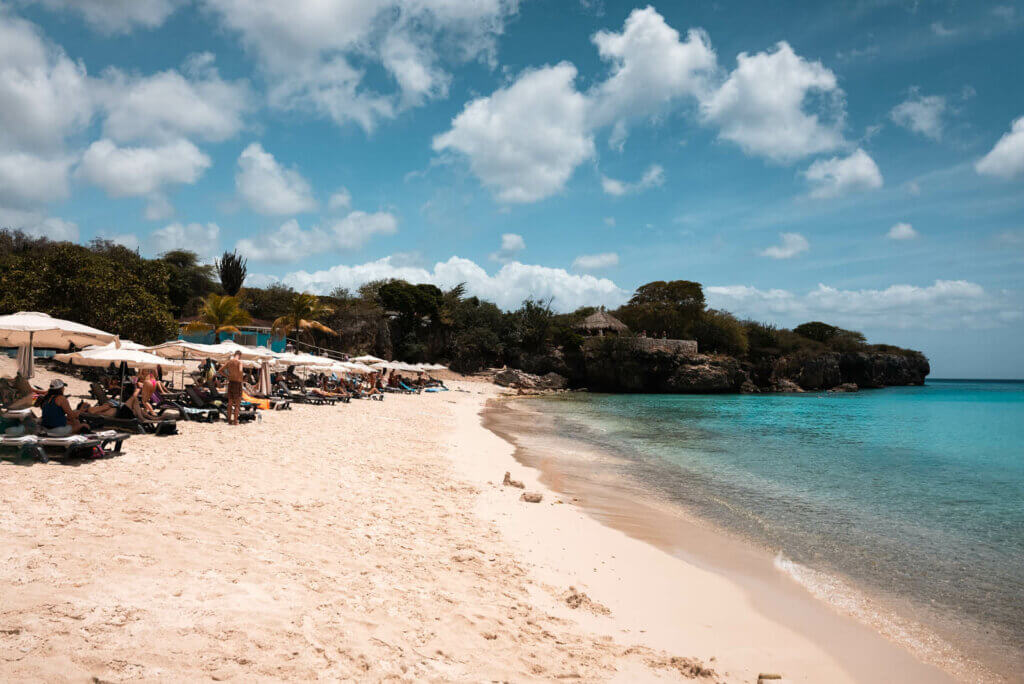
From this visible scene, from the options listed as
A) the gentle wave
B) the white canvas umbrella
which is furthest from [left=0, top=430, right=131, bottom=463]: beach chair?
the gentle wave

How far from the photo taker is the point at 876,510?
9766mm

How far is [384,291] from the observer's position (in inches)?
1747

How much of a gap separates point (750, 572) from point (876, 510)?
538 cm

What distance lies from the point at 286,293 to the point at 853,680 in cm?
4702

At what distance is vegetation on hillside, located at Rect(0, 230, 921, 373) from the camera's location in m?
18.8

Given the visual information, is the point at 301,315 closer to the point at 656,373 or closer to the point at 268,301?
the point at 268,301

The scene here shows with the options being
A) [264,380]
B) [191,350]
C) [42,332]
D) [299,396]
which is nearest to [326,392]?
[299,396]

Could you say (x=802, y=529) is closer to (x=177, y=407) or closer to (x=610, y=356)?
(x=177, y=407)

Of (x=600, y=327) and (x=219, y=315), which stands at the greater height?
(x=600, y=327)

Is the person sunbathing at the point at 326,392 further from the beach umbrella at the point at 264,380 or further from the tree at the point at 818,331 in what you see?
the tree at the point at 818,331

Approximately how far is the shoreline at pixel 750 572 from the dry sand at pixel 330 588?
0.45ft

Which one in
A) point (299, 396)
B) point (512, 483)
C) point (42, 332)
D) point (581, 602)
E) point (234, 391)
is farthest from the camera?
A: point (299, 396)

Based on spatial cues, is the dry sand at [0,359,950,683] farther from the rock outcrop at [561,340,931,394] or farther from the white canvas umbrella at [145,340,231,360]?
the rock outcrop at [561,340,931,394]

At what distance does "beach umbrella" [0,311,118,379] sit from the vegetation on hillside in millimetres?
6604
